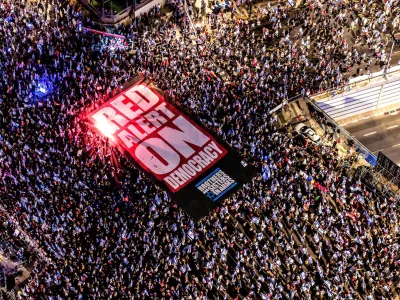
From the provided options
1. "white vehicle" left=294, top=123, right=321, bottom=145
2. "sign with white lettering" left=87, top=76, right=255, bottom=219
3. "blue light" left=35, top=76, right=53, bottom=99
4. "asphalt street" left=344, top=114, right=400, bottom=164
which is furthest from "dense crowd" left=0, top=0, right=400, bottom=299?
"asphalt street" left=344, top=114, right=400, bottom=164

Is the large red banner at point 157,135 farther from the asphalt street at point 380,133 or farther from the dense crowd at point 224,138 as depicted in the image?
the asphalt street at point 380,133

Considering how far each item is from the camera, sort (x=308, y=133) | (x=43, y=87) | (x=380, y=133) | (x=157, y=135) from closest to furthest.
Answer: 1. (x=157, y=135)
2. (x=308, y=133)
3. (x=43, y=87)
4. (x=380, y=133)

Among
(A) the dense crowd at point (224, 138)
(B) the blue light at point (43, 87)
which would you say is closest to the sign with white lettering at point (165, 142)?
(A) the dense crowd at point (224, 138)

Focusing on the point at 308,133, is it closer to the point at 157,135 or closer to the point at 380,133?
the point at 380,133

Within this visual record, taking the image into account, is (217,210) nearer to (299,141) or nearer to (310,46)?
(299,141)

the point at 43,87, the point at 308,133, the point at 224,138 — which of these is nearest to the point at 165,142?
the point at 224,138

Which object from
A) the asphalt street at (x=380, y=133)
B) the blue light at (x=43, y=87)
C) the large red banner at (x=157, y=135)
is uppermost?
the blue light at (x=43, y=87)
